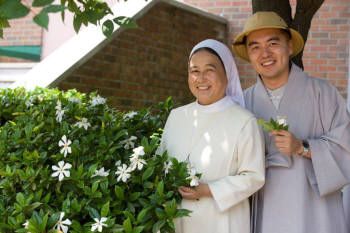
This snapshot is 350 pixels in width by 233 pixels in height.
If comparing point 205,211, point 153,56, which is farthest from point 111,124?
point 153,56

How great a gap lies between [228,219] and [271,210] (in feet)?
0.94

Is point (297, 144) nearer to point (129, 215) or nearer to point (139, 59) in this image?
point (129, 215)

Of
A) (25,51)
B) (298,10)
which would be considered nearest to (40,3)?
(298,10)

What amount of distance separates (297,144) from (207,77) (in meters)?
0.60

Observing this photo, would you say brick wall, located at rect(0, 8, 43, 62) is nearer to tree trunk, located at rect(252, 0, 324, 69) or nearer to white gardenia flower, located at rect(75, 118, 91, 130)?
tree trunk, located at rect(252, 0, 324, 69)

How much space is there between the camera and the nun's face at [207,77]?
109 inches

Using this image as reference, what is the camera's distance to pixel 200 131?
2818 millimetres

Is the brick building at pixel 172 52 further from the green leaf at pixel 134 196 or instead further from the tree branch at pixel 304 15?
the green leaf at pixel 134 196

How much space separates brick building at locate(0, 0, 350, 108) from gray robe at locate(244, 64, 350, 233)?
359 centimetres

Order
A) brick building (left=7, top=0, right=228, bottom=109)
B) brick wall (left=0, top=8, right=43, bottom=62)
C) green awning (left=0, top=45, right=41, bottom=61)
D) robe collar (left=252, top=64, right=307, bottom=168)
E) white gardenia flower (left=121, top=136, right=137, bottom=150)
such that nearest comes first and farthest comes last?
robe collar (left=252, top=64, right=307, bottom=168)
white gardenia flower (left=121, top=136, right=137, bottom=150)
brick building (left=7, top=0, right=228, bottom=109)
green awning (left=0, top=45, right=41, bottom=61)
brick wall (left=0, top=8, right=43, bottom=62)

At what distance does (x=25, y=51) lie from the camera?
31.9ft

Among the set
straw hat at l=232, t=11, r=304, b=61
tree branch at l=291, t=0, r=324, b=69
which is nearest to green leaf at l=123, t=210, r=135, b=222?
straw hat at l=232, t=11, r=304, b=61

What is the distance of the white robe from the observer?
2.59 m

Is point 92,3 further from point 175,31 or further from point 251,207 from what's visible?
point 175,31
